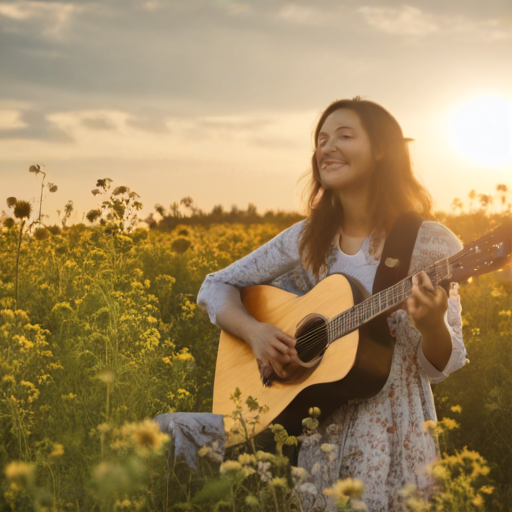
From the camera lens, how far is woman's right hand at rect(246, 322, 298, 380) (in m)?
2.90

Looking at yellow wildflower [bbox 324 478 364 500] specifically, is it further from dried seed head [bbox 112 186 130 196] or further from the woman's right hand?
dried seed head [bbox 112 186 130 196]

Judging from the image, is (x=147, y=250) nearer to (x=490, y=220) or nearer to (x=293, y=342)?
(x=490, y=220)

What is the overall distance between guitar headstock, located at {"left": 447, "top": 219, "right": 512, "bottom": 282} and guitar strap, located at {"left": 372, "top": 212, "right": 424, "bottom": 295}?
1.57 ft

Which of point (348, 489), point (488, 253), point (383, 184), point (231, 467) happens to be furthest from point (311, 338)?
point (348, 489)

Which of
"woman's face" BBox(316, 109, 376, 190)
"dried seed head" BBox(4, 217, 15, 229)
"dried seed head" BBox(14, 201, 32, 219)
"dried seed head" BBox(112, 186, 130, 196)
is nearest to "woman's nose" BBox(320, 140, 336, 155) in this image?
"woman's face" BBox(316, 109, 376, 190)

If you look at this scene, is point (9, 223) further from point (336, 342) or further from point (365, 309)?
point (365, 309)

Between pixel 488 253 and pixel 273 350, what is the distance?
1171mm

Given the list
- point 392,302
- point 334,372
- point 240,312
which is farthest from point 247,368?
point 392,302

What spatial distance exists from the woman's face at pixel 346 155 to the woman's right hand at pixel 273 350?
2.58 feet

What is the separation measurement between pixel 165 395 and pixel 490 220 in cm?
547

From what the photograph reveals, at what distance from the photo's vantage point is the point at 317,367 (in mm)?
2738

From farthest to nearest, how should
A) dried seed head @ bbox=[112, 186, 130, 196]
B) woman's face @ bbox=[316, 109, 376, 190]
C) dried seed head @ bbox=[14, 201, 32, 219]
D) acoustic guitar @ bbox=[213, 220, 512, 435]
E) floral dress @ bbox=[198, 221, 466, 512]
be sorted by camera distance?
1. dried seed head @ bbox=[112, 186, 130, 196]
2. dried seed head @ bbox=[14, 201, 32, 219]
3. woman's face @ bbox=[316, 109, 376, 190]
4. floral dress @ bbox=[198, 221, 466, 512]
5. acoustic guitar @ bbox=[213, 220, 512, 435]

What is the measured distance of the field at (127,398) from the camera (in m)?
1.76

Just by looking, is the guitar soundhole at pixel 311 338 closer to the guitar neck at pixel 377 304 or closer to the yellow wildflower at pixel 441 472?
the guitar neck at pixel 377 304
